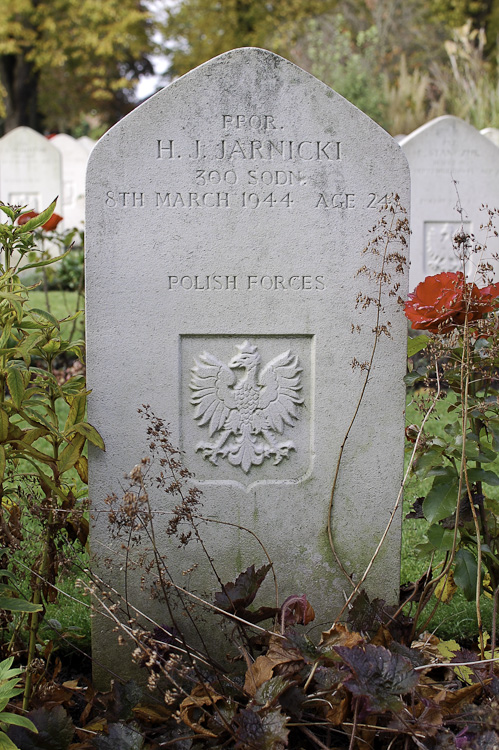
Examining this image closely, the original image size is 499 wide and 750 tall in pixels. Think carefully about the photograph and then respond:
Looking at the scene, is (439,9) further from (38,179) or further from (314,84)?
(314,84)

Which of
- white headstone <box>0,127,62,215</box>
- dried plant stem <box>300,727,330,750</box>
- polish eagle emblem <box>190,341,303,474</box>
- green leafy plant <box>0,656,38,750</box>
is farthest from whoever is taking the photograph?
white headstone <box>0,127,62,215</box>

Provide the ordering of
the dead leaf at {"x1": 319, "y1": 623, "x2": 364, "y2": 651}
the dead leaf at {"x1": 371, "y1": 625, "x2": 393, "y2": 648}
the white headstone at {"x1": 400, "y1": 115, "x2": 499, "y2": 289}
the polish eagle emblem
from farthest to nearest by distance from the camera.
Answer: the white headstone at {"x1": 400, "y1": 115, "x2": 499, "y2": 289} → the polish eagle emblem → the dead leaf at {"x1": 371, "y1": 625, "x2": 393, "y2": 648} → the dead leaf at {"x1": 319, "y1": 623, "x2": 364, "y2": 651}

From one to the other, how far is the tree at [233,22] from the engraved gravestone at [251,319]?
79.3ft

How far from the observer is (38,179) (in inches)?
427

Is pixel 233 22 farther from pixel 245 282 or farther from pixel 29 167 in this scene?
pixel 245 282

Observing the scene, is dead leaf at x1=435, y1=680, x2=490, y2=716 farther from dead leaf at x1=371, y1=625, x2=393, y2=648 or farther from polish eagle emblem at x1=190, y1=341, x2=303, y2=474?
polish eagle emblem at x1=190, y1=341, x2=303, y2=474

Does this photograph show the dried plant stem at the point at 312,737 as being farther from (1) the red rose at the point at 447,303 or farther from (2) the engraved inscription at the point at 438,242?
(2) the engraved inscription at the point at 438,242

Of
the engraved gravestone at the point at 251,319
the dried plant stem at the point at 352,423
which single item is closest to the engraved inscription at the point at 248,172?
the engraved gravestone at the point at 251,319

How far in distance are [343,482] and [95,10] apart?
800 inches

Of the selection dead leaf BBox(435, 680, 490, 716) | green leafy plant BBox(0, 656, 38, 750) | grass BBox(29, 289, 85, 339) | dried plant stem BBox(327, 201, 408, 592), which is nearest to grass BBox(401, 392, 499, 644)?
dried plant stem BBox(327, 201, 408, 592)

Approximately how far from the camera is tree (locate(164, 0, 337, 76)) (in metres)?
25.1

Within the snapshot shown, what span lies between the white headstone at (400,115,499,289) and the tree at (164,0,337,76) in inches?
776

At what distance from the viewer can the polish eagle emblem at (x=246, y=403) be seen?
2.49 m

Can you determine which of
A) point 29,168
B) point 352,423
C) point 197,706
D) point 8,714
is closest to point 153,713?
A: point 197,706
